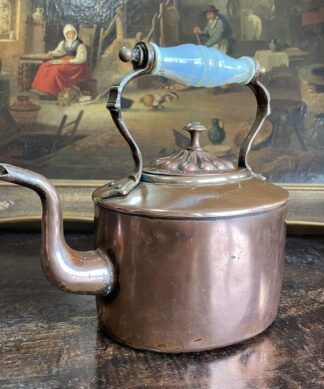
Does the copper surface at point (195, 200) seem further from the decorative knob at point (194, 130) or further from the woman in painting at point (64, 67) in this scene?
the woman in painting at point (64, 67)

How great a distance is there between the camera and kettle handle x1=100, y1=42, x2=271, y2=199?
1.69 ft

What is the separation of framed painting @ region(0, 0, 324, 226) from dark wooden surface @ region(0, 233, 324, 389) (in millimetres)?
598

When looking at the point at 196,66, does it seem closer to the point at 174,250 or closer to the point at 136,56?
the point at 136,56

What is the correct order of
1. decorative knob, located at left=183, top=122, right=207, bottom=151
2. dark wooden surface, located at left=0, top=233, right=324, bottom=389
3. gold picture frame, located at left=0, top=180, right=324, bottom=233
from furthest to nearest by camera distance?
gold picture frame, located at left=0, top=180, right=324, bottom=233 → decorative knob, located at left=183, top=122, right=207, bottom=151 → dark wooden surface, located at left=0, top=233, right=324, bottom=389

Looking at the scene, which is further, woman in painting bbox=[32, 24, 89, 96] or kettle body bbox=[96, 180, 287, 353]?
woman in painting bbox=[32, 24, 89, 96]

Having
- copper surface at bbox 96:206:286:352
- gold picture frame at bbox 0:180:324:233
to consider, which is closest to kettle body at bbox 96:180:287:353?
copper surface at bbox 96:206:286:352

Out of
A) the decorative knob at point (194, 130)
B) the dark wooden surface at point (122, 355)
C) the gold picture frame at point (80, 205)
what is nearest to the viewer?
the dark wooden surface at point (122, 355)

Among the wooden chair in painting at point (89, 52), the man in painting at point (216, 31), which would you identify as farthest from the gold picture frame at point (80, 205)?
the man in painting at point (216, 31)

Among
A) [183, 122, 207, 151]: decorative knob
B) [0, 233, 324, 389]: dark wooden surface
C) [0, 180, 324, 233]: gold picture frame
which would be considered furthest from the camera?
[0, 180, 324, 233]: gold picture frame

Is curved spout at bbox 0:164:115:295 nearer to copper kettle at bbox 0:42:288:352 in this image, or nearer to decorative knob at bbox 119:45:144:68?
copper kettle at bbox 0:42:288:352

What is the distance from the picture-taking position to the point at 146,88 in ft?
4.23

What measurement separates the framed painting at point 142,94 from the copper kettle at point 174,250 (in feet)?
2.35

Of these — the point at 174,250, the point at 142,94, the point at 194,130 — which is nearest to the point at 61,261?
the point at 174,250

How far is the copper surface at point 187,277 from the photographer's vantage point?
493 mm
